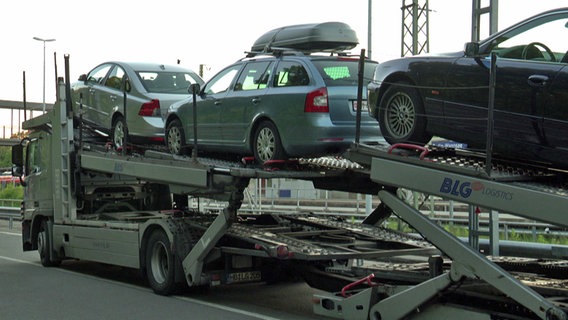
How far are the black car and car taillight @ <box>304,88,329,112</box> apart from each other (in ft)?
3.07

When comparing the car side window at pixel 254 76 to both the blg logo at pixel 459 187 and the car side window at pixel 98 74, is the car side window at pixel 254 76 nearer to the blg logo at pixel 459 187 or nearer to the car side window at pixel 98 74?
the blg logo at pixel 459 187

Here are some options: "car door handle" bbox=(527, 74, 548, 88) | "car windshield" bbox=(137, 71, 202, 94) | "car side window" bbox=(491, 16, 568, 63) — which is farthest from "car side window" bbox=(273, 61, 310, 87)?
"car windshield" bbox=(137, 71, 202, 94)

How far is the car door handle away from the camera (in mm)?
6367

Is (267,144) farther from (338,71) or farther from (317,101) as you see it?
(338,71)

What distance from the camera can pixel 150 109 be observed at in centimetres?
1198

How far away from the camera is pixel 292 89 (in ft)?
30.0

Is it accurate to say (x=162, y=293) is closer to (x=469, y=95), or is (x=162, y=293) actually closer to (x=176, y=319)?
(x=176, y=319)

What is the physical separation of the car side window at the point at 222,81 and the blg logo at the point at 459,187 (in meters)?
4.48

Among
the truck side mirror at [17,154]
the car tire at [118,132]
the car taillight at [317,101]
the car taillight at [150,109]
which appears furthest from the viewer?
the truck side mirror at [17,154]

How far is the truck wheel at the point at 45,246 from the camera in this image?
13094 millimetres

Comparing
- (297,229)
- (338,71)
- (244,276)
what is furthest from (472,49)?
(244,276)

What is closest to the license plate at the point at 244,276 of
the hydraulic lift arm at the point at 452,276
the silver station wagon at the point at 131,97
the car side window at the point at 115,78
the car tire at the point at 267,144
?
the car tire at the point at 267,144

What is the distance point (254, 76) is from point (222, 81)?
28.9 inches

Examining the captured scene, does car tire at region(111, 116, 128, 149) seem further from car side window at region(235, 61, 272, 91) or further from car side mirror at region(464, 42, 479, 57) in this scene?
car side mirror at region(464, 42, 479, 57)
